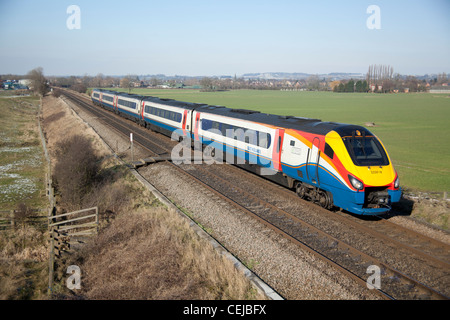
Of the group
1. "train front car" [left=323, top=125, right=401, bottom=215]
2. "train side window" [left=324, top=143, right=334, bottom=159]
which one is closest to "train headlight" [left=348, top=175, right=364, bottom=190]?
"train front car" [left=323, top=125, right=401, bottom=215]

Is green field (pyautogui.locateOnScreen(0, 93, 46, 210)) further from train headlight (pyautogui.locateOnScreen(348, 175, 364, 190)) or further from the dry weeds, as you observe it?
train headlight (pyautogui.locateOnScreen(348, 175, 364, 190))

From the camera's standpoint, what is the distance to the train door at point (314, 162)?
1228 centimetres

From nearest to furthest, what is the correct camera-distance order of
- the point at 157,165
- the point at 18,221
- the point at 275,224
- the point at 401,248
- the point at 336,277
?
1. the point at 336,277
2. the point at 401,248
3. the point at 275,224
4. the point at 18,221
5. the point at 157,165

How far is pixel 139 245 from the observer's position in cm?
1091

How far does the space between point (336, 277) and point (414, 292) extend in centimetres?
172

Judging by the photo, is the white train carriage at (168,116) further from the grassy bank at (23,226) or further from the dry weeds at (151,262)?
the dry weeds at (151,262)

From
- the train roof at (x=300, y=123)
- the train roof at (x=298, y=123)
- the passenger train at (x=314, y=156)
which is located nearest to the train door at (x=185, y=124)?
the train roof at (x=298, y=123)

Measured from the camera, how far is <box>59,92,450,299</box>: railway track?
26.6 feet

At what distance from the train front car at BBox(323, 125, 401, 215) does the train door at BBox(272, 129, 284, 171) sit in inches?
101

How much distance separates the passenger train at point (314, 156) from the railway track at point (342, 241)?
0.61 metres

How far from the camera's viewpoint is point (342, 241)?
1033 centimetres
